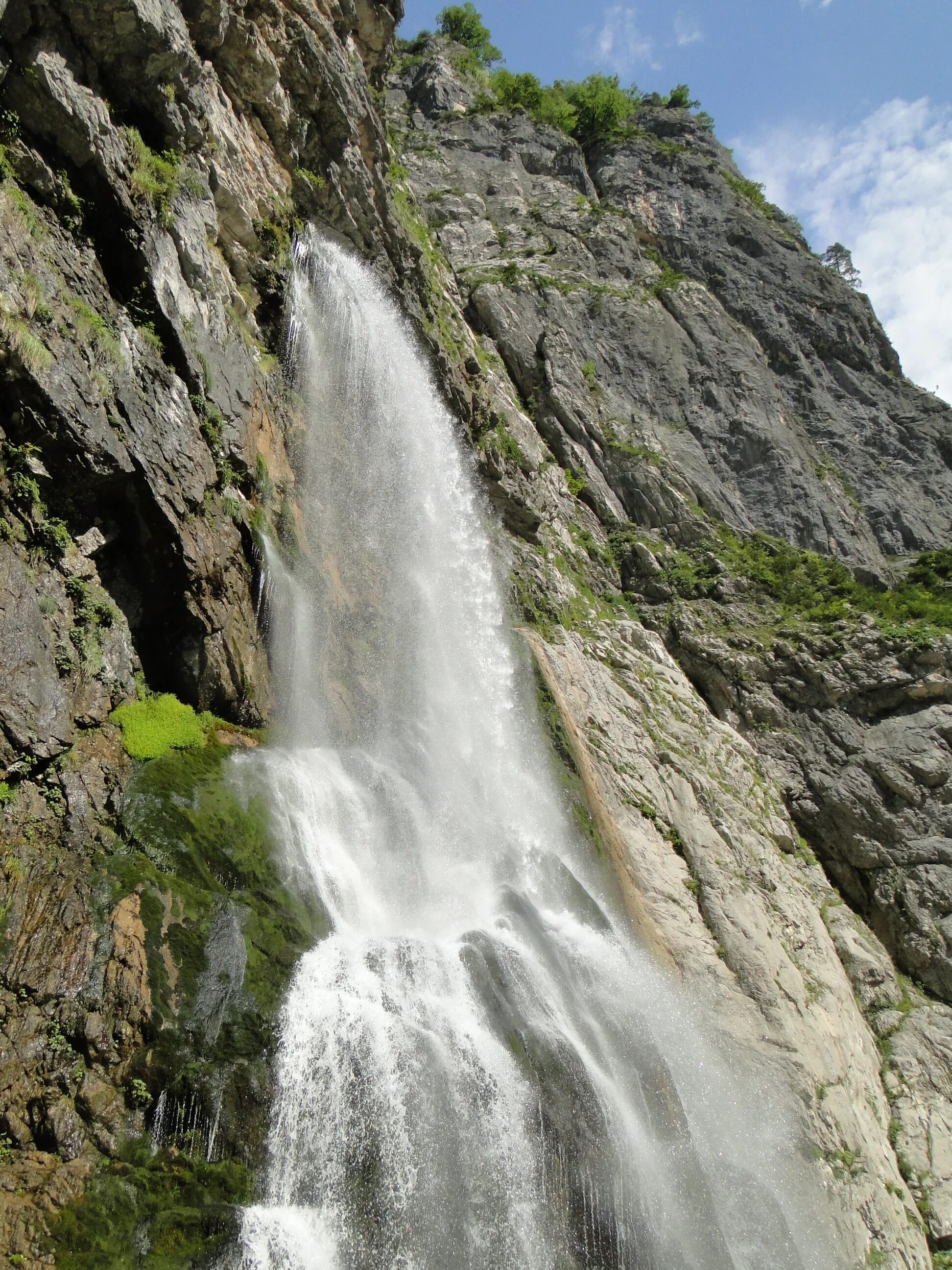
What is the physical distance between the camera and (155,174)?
1051 centimetres

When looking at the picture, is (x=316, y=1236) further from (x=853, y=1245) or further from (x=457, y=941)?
(x=853, y=1245)

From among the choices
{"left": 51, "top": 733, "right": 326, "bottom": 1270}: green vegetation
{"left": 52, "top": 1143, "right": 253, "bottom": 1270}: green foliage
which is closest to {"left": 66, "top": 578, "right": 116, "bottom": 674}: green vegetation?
{"left": 51, "top": 733, "right": 326, "bottom": 1270}: green vegetation

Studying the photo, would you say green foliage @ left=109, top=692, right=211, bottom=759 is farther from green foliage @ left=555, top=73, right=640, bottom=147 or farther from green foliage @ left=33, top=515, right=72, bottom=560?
green foliage @ left=555, top=73, right=640, bottom=147

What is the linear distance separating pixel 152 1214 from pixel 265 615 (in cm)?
668

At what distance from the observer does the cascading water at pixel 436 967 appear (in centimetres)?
639

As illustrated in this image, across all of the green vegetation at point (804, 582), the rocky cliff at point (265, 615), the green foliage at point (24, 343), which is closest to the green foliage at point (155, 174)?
the rocky cliff at point (265, 615)

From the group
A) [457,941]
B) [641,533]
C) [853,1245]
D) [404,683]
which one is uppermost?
[641,533]

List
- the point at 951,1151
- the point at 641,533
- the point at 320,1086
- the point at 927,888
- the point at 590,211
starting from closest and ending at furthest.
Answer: the point at 320,1086, the point at 951,1151, the point at 927,888, the point at 641,533, the point at 590,211

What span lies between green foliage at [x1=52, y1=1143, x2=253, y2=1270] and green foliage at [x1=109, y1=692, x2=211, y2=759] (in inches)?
135

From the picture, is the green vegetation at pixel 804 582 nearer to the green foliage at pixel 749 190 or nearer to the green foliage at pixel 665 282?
the green foliage at pixel 665 282

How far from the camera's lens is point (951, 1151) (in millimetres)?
12562

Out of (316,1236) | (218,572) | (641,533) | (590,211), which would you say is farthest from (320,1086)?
(590,211)

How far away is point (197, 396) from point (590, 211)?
28564 mm

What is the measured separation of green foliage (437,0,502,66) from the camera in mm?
47719
